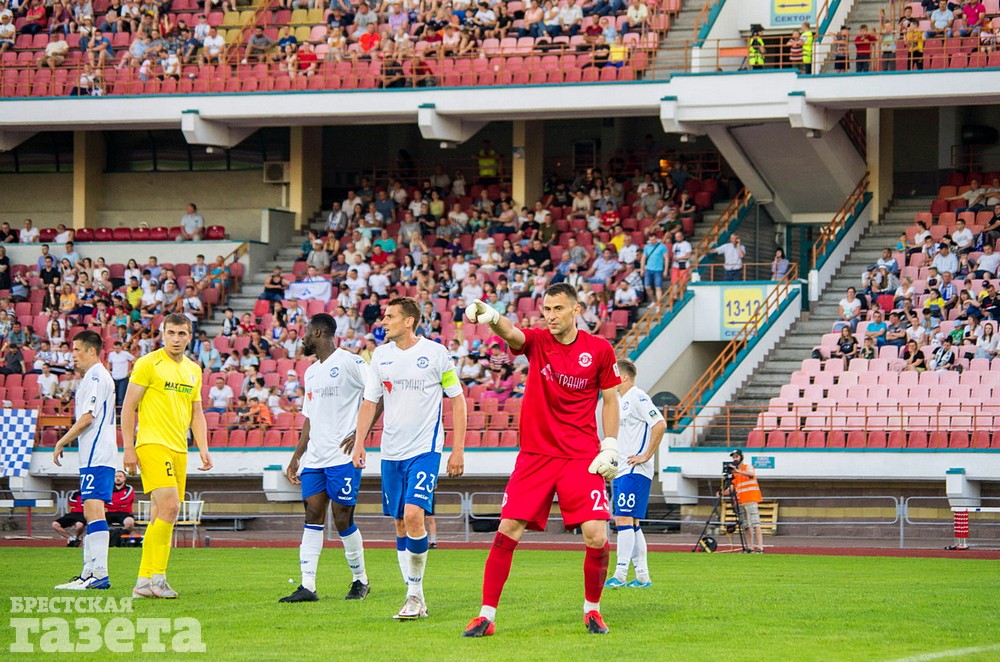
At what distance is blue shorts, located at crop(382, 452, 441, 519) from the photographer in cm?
1142

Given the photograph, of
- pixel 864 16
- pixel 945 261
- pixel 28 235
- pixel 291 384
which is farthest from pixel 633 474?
pixel 28 235

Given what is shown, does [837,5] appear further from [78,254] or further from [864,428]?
[78,254]

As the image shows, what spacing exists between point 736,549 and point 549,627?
12573 millimetres

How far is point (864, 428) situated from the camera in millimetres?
25703

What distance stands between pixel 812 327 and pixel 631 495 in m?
16.0

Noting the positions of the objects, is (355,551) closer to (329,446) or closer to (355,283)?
(329,446)

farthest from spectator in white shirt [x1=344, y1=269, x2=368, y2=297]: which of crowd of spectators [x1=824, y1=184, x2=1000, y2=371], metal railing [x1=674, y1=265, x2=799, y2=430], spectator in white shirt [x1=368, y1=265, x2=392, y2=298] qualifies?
crowd of spectators [x1=824, y1=184, x2=1000, y2=371]

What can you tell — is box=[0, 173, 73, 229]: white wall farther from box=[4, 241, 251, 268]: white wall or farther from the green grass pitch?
the green grass pitch

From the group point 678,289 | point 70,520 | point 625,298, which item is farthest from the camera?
point 678,289

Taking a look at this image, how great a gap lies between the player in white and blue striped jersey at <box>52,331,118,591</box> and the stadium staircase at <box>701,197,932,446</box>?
1462 centimetres

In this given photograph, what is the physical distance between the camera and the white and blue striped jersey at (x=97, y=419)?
13.6 meters

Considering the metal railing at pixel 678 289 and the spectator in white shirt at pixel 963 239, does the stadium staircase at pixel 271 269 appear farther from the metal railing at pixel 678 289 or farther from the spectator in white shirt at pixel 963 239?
the spectator in white shirt at pixel 963 239

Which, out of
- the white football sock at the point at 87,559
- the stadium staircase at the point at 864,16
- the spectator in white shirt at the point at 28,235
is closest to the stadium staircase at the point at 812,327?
the stadium staircase at the point at 864,16

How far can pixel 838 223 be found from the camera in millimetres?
32781
